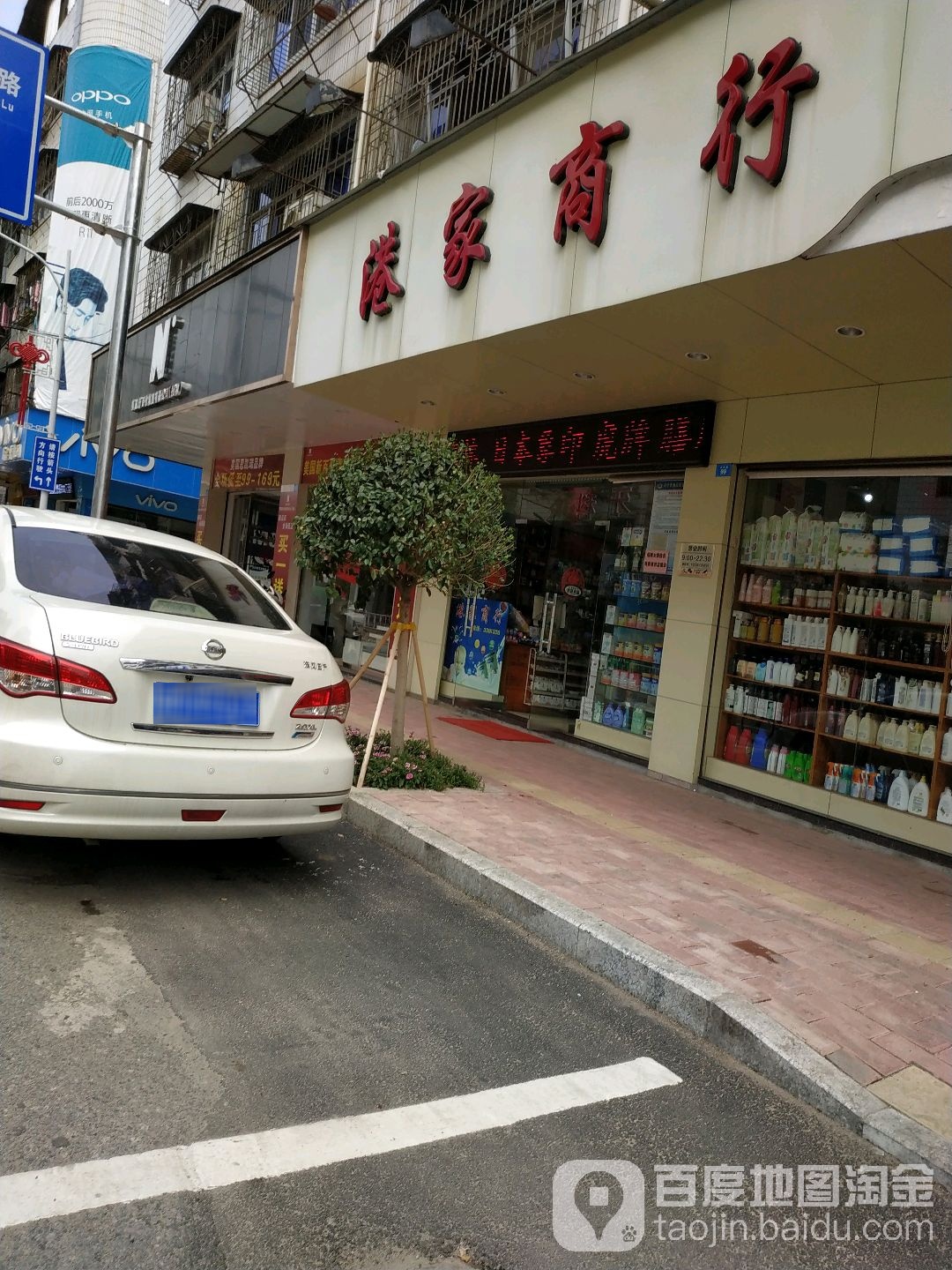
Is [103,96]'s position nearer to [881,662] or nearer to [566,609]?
[566,609]

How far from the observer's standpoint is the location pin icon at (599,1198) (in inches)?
92.5

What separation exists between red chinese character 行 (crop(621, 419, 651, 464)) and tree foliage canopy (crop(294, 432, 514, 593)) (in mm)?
2825

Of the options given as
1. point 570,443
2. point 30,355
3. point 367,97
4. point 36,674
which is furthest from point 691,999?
point 30,355

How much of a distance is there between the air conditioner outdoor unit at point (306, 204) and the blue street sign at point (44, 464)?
6702 mm

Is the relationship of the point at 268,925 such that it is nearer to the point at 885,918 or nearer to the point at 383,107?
the point at 885,918

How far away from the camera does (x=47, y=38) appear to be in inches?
1335

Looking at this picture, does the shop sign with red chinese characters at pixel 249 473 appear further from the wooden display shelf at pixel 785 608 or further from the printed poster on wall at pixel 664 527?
the wooden display shelf at pixel 785 608

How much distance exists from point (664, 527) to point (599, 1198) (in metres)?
7.22

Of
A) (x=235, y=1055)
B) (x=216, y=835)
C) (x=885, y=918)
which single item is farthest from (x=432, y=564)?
(x=235, y=1055)

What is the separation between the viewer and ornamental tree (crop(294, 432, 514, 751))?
20.2ft

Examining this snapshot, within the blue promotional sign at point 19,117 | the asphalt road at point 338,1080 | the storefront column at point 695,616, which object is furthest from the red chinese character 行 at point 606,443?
the blue promotional sign at point 19,117

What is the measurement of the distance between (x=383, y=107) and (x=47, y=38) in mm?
30328

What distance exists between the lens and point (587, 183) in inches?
253

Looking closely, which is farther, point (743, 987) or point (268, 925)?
point (268, 925)
